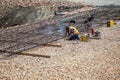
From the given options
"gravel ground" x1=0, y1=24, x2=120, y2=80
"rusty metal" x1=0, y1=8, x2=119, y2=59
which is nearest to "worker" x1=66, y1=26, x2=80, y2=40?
"gravel ground" x1=0, y1=24, x2=120, y2=80

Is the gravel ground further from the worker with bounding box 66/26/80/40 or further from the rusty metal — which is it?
the rusty metal

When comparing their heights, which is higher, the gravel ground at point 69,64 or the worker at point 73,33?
the worker at point 73,33

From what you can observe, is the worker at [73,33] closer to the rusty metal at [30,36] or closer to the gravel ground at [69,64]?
the gravel ground at [69,64]

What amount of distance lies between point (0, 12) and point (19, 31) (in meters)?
5.51

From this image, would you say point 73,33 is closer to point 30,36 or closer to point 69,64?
point 30,36

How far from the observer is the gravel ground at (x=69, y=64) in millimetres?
12367

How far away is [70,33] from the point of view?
19.3m

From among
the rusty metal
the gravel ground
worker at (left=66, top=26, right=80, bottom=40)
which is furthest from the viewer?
worker at (left=66, top=26, right=80, bottom=40)

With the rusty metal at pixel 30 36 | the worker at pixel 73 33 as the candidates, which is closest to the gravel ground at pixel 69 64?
the worker at pixel 73 33

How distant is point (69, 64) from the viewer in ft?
45.8

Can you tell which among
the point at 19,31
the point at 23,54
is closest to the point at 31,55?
the point at 23,54

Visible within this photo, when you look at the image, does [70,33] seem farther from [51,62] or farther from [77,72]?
[77,72]

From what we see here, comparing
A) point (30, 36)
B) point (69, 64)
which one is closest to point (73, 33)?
point (30, 36)

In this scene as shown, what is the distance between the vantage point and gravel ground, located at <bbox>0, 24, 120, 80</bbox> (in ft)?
40.6
